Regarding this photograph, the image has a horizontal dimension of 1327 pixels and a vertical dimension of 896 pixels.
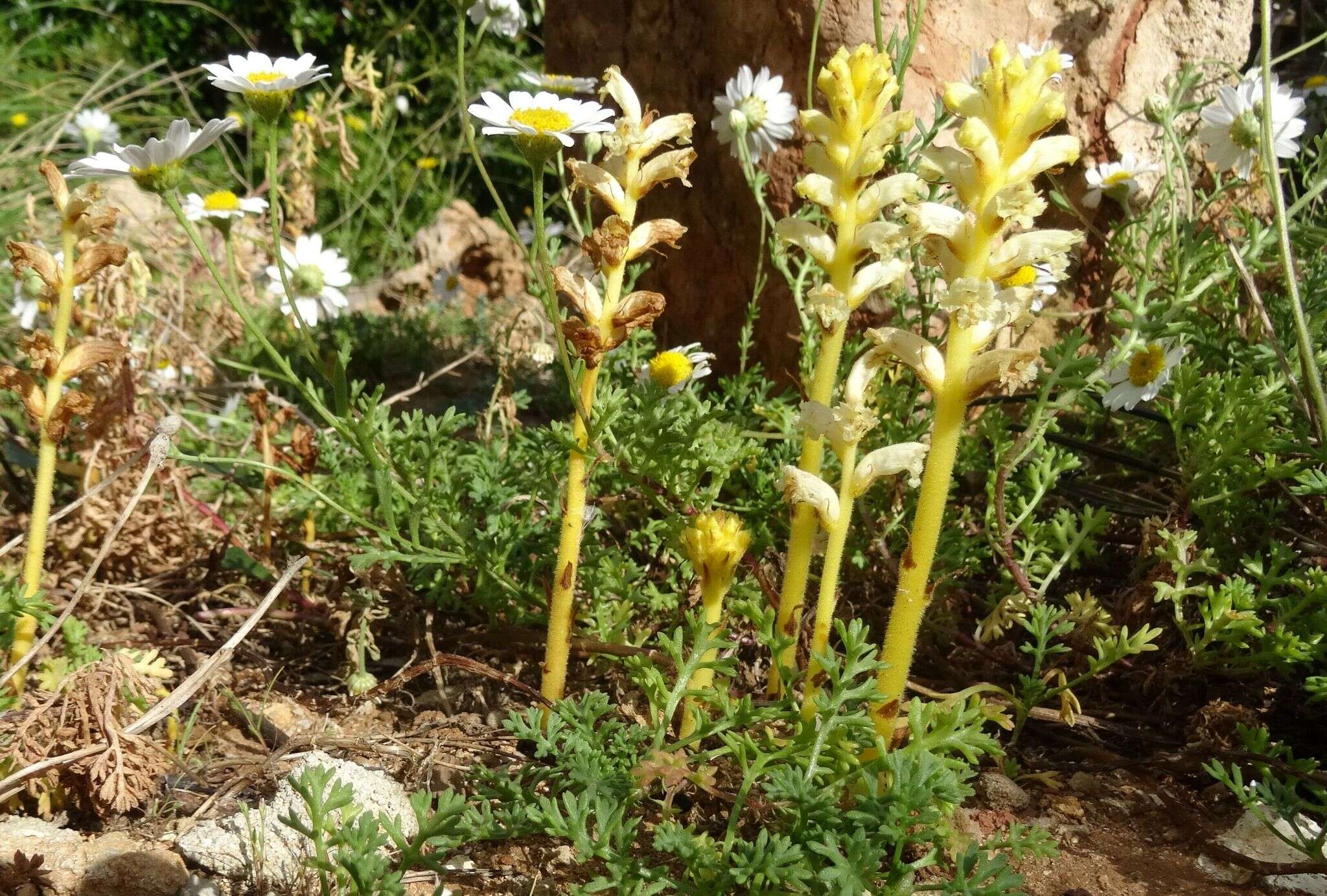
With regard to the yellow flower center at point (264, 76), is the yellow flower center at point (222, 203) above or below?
below

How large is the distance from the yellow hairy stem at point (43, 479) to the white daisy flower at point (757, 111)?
1.53m

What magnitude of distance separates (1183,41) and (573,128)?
2090 mm

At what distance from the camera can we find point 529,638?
2289 millimetres

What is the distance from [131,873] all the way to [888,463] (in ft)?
4.48

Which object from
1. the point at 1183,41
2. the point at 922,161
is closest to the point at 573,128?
the point at 922,161

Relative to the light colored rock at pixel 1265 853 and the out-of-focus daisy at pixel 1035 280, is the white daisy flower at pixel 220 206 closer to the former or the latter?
the out-of-focus daisy at pixel 1035 280

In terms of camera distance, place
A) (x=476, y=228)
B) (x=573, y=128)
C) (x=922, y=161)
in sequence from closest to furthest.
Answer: (x=922, y=161), (x=573, y=128), (x=476, y=228)

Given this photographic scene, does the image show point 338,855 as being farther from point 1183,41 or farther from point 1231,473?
point 1183,41

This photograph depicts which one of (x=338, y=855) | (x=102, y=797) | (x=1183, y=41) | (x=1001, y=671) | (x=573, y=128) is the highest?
(x=1183, y=41)

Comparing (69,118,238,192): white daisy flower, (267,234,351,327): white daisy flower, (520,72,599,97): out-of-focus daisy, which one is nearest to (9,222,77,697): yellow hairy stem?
(69,118,238,192): white daisy flower

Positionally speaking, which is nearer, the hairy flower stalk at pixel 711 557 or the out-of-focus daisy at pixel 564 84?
the hairy flower stalk at pixel 711 557

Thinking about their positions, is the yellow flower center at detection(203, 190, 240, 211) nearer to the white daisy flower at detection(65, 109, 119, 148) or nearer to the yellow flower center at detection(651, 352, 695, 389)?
the yellow flower center at detection(651, 352, 695, 389)

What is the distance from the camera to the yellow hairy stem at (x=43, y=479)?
2.10 m

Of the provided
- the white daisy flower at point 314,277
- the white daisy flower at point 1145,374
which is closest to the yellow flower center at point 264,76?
the white daisy flower at point 314,277
